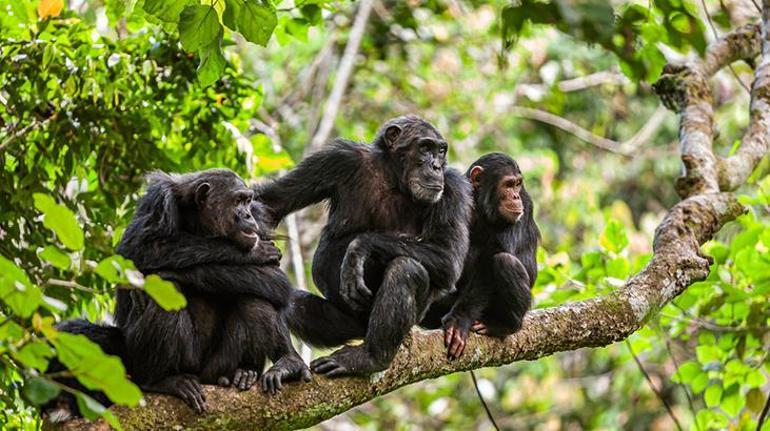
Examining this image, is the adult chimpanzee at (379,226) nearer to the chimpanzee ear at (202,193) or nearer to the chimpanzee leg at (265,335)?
the chimpanzee leg at (265,335)

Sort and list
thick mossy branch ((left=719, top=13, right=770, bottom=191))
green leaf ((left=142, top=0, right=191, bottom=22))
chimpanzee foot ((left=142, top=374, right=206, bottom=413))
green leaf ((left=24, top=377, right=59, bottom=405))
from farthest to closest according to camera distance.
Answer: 1. thick mossy branch ((left=719, top=13, right=770, bottom=191))
2. chimpanzee foot ((left=142, top=374, right=206, bottom=413))
3. green leaf ((left=142, top=0, right=191, bottom=22))
4. green leaf ((left=24, top=377, right=59, bottom=405))

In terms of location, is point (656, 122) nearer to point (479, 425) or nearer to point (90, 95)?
point (479, 425)

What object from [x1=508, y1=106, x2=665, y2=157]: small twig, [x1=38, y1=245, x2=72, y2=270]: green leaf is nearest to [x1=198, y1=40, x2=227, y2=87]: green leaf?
[x1=38, y1=245, x2=72, y2=270]: green leaf

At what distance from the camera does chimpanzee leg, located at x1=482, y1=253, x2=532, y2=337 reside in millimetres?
4891

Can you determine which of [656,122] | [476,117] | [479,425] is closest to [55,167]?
[476,117]

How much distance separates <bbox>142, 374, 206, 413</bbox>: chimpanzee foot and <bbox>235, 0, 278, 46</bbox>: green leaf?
1.40 metres

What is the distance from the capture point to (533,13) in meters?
2.06

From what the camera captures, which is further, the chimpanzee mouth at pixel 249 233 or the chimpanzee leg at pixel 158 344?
the chimpanzee mouth at pixel 249 233

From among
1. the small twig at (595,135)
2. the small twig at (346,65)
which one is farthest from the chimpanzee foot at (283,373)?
the small twig at (595,135)

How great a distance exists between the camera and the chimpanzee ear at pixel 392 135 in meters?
5.30

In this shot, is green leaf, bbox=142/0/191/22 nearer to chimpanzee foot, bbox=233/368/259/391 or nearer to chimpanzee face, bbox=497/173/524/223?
chimpanzee foot, bbox=233/368/259/391

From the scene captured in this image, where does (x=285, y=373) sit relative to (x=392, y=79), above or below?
above

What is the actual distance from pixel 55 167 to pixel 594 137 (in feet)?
33.8

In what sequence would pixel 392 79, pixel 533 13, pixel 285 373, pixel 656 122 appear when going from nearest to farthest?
pixel 533 13 < pixel 285 373 < pixel 392 79 < pixel 656 122
